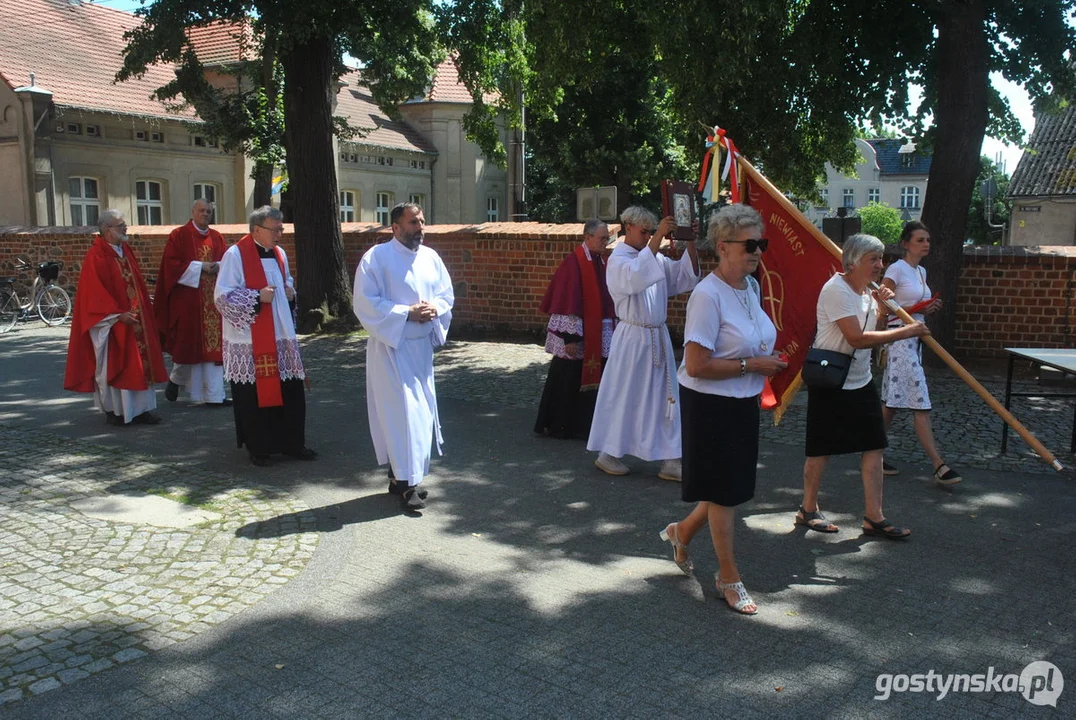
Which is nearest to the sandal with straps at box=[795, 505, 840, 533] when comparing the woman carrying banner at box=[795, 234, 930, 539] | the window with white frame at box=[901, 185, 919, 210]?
the woman carrying banner at box=[795, 234, 930, 539]

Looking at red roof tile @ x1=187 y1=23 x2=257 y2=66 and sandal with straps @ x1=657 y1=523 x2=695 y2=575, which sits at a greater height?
red roof tile @ x1=187 y1=23 x2=257 y2=66

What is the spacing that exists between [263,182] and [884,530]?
20.1m

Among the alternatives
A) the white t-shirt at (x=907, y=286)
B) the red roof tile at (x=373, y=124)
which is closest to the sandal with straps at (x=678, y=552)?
the white t-shirt at (x=907, y=286)

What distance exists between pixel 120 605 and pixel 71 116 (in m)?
24.6

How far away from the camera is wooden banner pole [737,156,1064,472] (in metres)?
5.44

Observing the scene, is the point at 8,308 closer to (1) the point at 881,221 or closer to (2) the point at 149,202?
(2) the point at 149,202

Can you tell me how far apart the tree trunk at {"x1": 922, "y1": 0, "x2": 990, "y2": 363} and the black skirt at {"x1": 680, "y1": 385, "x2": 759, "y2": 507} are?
8225 mm

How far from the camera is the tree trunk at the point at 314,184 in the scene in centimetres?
1465

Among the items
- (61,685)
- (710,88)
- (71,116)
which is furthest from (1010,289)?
(71,116)

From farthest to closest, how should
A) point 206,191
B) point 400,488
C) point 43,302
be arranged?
1. point 206,191
2. point 43,302
3. point 400,488

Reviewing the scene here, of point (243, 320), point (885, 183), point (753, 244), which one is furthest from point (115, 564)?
point (885, 183)

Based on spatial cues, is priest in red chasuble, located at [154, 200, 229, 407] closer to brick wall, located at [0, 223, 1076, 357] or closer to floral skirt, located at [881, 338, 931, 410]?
brick wall, located at [0, 223, 1076, 357]

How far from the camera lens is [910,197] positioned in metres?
84.8

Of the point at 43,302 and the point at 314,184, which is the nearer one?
→ the point at 314,184
